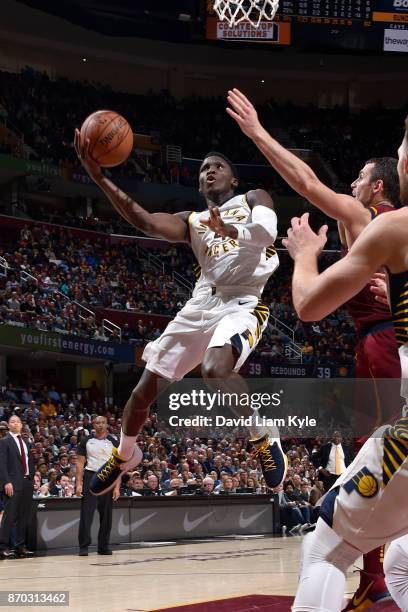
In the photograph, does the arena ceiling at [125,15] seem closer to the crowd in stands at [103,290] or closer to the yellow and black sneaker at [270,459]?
the crowd in stands at [103,290]

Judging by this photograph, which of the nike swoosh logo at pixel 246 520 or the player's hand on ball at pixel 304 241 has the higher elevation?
the player's hand on ball at pixel 304 241

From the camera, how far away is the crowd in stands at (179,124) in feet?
100

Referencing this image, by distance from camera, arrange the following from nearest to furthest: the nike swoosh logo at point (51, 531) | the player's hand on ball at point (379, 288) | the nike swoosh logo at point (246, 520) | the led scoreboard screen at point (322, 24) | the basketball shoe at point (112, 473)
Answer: the player's hand on ball at point (379, 288)
the basketball shoe at point (112, 473)
the nike swoosh logo at point (51, 531)
the nike swoosh logo at point (246, 520)
the led scoreboard screen at point (322, 24)

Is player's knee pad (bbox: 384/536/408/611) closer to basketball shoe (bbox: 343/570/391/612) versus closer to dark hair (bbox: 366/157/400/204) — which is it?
basketball shoe (bbox: 343/570/391/612)

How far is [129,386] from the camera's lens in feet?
99.0

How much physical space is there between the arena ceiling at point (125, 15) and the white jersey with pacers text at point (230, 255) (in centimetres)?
2424

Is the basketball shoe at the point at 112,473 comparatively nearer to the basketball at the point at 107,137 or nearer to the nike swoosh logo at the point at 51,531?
the basketball at the point at 107,137

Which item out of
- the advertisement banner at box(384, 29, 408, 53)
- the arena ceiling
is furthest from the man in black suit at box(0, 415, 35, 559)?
the arena ceiling

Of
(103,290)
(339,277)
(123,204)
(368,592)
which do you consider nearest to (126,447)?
(123,204)

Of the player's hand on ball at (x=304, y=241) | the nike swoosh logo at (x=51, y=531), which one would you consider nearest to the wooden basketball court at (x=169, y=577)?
the nike swoosh logo at (x=51, y=531)

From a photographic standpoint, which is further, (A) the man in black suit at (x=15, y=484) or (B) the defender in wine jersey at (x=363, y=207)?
(A) the man in black suit at (x=15, y=484)

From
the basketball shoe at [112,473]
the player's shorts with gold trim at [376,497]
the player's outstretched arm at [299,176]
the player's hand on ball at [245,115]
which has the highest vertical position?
the player's hand on ball at [245,115]

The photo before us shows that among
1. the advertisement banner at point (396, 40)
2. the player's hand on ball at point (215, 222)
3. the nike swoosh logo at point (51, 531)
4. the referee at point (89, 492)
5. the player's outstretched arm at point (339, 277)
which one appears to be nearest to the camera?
the player's outstretched arm at point (339, 277)

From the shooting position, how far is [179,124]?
34.2 m
